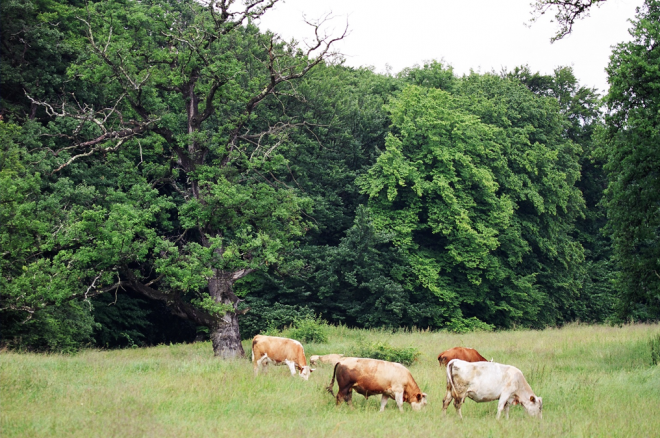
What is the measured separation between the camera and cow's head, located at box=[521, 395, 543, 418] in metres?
11.0

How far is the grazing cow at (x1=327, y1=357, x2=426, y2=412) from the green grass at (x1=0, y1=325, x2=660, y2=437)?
10.3 inches

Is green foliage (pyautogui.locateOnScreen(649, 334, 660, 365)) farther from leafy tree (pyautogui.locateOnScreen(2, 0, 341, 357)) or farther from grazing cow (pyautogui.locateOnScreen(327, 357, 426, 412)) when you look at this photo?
leafy tree (pyautogui.locateOnScreen(2, 0, 341, 357))

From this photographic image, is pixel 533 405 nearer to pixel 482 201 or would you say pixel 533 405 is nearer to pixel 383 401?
pixel 383 401

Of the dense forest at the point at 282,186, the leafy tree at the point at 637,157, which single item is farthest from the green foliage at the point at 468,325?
the leafy tree at the point at 637,157

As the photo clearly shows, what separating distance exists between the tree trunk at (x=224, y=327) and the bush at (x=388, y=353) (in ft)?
13.2

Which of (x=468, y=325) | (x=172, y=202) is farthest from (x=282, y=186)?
(x=468, y=325)

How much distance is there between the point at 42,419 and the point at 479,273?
92.1 feet

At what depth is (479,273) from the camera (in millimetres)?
33844

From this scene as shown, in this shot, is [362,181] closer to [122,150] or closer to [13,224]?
[122,150]

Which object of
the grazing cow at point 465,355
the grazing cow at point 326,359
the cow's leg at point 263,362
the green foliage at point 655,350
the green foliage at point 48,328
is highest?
the green foliage at point 655,350

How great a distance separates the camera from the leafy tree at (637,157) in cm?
1766

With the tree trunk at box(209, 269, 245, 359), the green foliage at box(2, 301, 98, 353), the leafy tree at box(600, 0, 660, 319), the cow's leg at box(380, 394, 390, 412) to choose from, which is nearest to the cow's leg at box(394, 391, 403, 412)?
the cow's leg at box(380, 394, 390, 412)

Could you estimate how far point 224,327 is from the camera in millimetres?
18719

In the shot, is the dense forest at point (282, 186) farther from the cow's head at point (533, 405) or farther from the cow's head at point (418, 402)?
the cow's head at point (533, 405)
